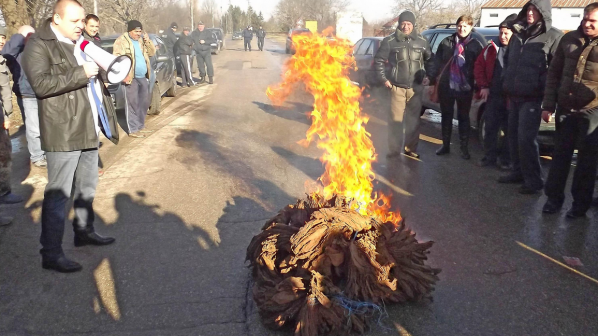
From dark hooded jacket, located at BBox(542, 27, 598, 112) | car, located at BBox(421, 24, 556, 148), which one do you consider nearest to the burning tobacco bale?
dark hooded jacket, located at BBox(542, 27, 598, 112)

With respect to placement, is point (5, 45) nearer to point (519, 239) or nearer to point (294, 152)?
point (294, 152)

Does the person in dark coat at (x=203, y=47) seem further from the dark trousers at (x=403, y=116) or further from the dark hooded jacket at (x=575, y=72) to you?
the dark hooded jacket at (x=575, y=72)

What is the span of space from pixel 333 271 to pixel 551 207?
10.3ft

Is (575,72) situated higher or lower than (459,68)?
higher

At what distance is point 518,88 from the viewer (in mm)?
5758

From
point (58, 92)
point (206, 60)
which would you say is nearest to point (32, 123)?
point (58, 92)

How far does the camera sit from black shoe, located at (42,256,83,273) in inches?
154

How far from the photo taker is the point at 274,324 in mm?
3135

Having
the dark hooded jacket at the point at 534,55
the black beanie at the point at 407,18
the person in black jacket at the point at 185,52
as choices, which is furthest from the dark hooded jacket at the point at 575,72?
the person in black jacket at the point at 185,52

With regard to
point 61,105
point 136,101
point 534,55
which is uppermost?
point 534,55

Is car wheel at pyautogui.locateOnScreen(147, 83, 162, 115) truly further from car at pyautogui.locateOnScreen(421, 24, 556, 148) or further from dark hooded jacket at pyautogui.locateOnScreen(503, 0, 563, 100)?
dark hooded jacket at pyautogui.locateOnScreen(503, 0, 563, 100)

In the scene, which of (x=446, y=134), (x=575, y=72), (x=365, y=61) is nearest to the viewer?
(x=575, y=72)

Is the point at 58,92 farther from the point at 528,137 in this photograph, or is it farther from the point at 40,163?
the point at 528,137

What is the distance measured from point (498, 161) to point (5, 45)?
7.30 m
